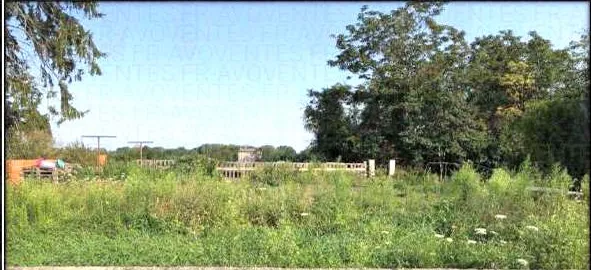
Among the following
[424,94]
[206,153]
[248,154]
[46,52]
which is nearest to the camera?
[46,52]

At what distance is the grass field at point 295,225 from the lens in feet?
18.5

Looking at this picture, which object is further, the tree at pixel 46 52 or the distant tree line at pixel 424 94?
the distant tree line at pixel 424 94

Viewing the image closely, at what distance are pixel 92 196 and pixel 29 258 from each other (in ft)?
8.29

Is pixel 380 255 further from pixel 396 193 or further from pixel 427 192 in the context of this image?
pixel 427 192

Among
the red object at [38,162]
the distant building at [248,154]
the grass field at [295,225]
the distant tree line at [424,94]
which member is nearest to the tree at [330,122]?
the distant tree line at [424,94]

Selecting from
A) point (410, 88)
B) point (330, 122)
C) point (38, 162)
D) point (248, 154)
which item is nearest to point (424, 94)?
point (410, 88)

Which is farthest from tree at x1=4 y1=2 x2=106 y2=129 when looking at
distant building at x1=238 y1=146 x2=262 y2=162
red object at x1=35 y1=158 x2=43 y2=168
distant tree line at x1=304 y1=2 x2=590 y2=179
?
distant tree line at x1=304 y1=2 x2=590 y2=179

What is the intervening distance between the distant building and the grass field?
11.4 m

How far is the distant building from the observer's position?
2086 cm

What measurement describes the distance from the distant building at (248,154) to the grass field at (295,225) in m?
11.4

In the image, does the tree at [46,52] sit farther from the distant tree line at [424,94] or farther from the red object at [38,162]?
the distant tree line at [424,94]

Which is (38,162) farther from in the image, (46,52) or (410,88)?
(410,88)

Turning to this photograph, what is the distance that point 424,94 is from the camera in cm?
3038

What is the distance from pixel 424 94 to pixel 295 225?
80.3 ft
